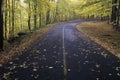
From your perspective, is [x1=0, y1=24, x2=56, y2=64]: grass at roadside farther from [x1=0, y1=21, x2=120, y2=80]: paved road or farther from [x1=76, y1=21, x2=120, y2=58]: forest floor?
[x1=76, y1=21, x2=120, y2=58]: forest floor

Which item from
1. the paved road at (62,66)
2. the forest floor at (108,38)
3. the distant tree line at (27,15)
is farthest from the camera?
the distant tree line at (27,15)

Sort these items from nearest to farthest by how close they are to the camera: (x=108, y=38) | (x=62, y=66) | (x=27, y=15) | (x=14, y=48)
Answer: (x=62, y=66) → (x=14, y=48) → (x=108, y=38) → (x=27, y=15)

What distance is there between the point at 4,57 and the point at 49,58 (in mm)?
3078

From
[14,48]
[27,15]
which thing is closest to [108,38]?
[14,48]

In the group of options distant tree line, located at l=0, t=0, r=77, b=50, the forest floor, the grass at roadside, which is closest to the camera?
the grass at roadside

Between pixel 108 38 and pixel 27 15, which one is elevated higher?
pixel 27 15

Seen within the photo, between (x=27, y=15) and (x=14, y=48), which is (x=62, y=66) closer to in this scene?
(x=14, y=48)

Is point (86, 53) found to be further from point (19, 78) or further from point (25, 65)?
point (19, 78)

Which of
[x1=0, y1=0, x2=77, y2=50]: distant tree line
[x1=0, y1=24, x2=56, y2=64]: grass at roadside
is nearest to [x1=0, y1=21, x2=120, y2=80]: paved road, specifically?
[x1=0, y1=24, x2=56, y2=64]: grass at roadside

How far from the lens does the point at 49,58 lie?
14.1 metres

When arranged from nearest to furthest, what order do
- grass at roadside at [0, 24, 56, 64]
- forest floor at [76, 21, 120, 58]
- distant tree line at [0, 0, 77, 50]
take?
grass at roadside at [0, 24, 56, 64] → forest floor at [76, 21, 120, 58] → distant tree line at [0, 0, 77, 50]

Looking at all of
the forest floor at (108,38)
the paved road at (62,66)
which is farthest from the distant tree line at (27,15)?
the forest floor at (108,38)

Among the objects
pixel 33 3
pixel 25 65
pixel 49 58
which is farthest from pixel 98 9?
pixel 25 65

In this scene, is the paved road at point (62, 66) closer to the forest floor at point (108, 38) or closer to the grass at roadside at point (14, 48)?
the grass at roadside at point (14, 48)
